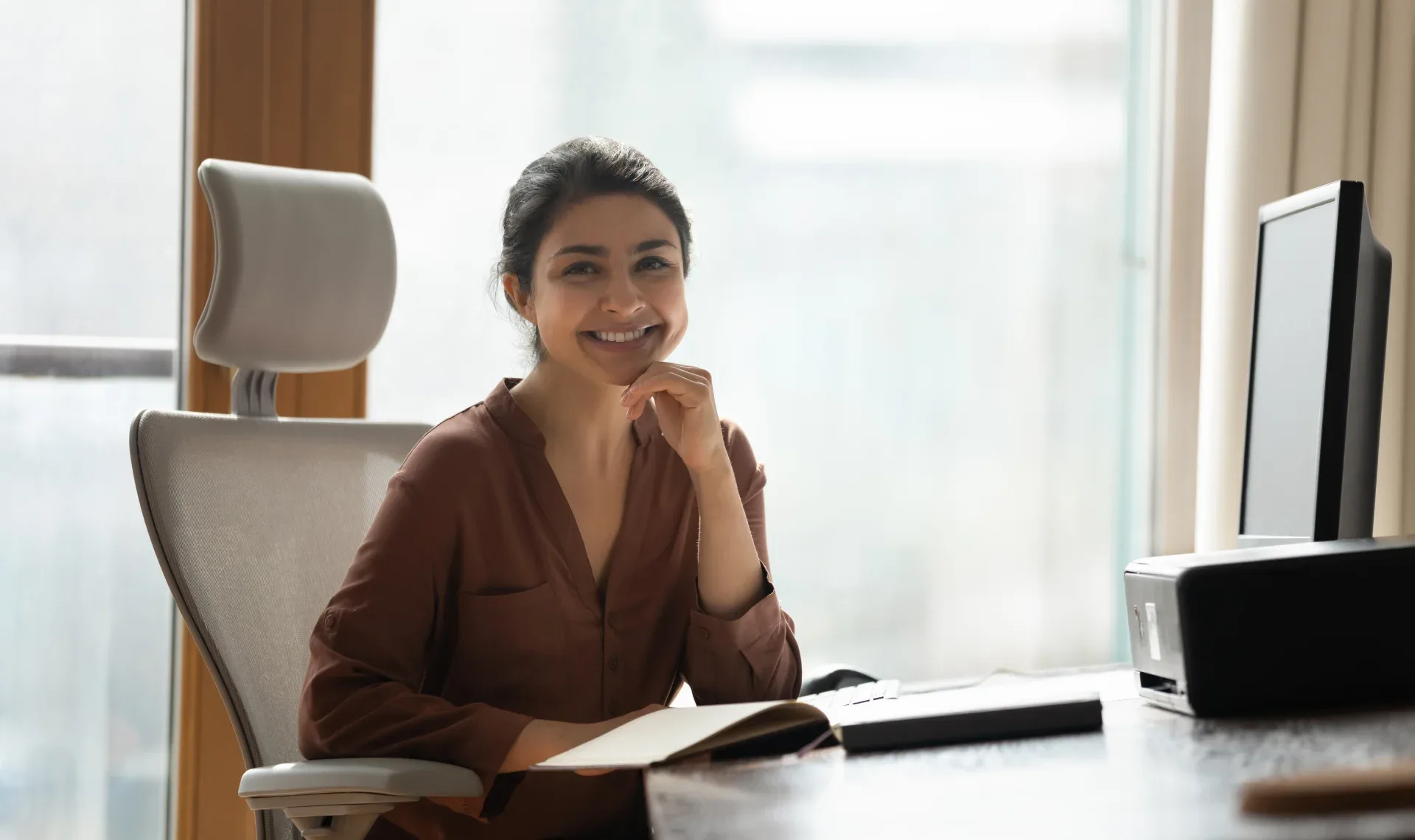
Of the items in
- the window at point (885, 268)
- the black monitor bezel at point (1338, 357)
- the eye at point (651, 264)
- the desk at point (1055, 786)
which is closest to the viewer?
the desk at point (1055, 786)

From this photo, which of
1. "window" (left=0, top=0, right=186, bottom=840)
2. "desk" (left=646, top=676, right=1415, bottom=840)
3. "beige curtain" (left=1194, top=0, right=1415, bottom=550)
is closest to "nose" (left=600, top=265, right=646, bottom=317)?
"desk" (left=646, top=676, right=1415, bottom=840)

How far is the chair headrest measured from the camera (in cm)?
133

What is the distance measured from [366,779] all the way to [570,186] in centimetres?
68

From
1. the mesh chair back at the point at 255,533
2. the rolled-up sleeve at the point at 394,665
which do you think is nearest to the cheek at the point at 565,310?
the rolled-up sleeve at the point at 394,665

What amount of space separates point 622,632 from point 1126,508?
1.66 metres

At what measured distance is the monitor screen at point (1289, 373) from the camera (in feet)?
3.24

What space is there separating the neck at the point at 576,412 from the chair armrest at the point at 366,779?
0.42 m

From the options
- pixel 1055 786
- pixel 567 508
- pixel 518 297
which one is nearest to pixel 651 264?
pixel 518 297

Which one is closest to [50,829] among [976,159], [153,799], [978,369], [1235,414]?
[153,799]

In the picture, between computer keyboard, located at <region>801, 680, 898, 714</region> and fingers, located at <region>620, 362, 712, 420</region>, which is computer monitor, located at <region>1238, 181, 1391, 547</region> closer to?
computer keyboard, located at <region>801, 680, 898, 714</region>

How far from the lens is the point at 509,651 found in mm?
1189

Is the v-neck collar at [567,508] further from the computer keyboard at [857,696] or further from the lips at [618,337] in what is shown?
the computer keyboard at [857,696]

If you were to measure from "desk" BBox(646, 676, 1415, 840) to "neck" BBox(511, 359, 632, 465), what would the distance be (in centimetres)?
60

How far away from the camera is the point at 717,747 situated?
0.79 metres
